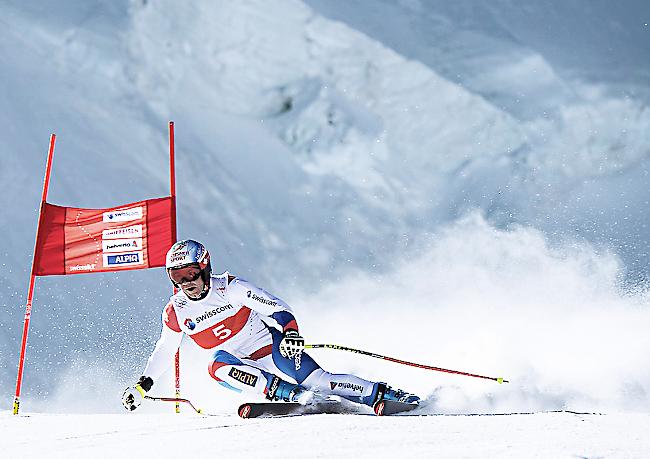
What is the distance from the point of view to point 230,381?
13.8 feet

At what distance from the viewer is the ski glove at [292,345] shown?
4.22 meters

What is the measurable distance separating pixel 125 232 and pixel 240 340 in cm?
161

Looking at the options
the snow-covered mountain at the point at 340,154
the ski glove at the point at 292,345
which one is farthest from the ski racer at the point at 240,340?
the snow-covered mountain at the point at 340,154

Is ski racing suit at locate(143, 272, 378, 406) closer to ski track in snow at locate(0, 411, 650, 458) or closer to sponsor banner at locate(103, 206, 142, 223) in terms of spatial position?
ski track in snow at locate(0, 411, 650, 458)

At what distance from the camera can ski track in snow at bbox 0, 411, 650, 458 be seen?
8.63 feet

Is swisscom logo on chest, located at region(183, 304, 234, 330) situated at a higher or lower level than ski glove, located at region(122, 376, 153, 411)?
higher

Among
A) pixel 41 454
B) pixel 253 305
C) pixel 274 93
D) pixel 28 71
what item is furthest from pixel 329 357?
pixel 28 71

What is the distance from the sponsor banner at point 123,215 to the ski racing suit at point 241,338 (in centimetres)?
138

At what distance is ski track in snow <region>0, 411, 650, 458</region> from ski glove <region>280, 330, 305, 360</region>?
519mm

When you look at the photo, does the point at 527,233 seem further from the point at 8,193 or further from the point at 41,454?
the point at 41,454

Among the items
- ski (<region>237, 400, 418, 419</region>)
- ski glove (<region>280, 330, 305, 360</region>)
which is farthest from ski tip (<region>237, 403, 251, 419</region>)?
ski glove (<region>280, 330, 305, 360</region>)

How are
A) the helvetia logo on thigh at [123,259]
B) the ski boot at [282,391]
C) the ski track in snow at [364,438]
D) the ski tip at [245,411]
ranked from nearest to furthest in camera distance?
the ski track in snow at [364,438] < the ski tip at [245,411] < the ski boot at [282,391] < the helvetia logo on thigh at [123,259]

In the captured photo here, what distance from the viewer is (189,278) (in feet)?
13.7

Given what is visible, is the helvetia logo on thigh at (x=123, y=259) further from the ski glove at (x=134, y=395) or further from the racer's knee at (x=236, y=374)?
the racer's knee at (x=236, y=374)
